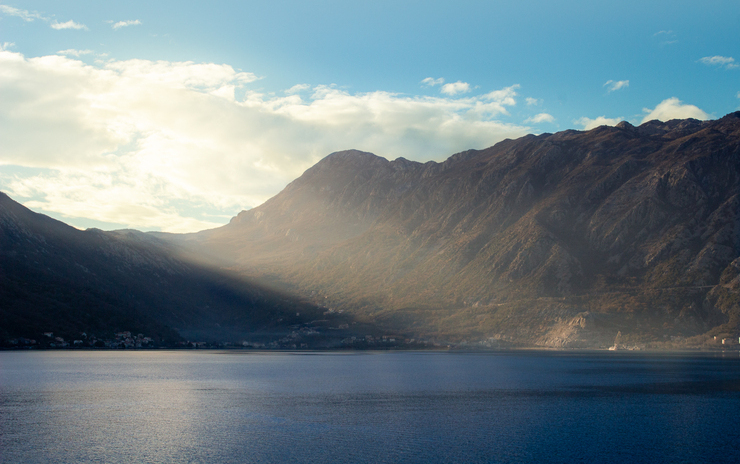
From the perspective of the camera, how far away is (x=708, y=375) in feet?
456

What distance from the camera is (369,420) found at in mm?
75812

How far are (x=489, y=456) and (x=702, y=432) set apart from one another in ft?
103

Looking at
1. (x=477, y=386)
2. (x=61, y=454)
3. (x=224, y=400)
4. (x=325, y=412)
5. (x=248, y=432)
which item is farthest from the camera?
(x=477, y=386)

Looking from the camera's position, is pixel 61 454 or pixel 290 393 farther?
pixel 290 393

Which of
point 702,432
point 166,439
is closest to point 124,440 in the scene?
point 166,439

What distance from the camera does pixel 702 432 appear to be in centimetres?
6831

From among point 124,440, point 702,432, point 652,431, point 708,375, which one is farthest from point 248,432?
point 708,375

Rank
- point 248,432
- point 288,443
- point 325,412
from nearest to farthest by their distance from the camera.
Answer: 1. point 288,443
2. point 248,432
3. point 325,412

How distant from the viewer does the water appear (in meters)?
57.8

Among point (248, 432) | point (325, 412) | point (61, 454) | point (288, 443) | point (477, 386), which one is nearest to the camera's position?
point (61, 454)

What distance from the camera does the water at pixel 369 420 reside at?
2277 inches

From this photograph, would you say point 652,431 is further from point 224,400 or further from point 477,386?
point 224,400

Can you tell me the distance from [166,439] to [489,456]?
36.8 metres

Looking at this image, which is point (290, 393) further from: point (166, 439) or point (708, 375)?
point (708, 375)
